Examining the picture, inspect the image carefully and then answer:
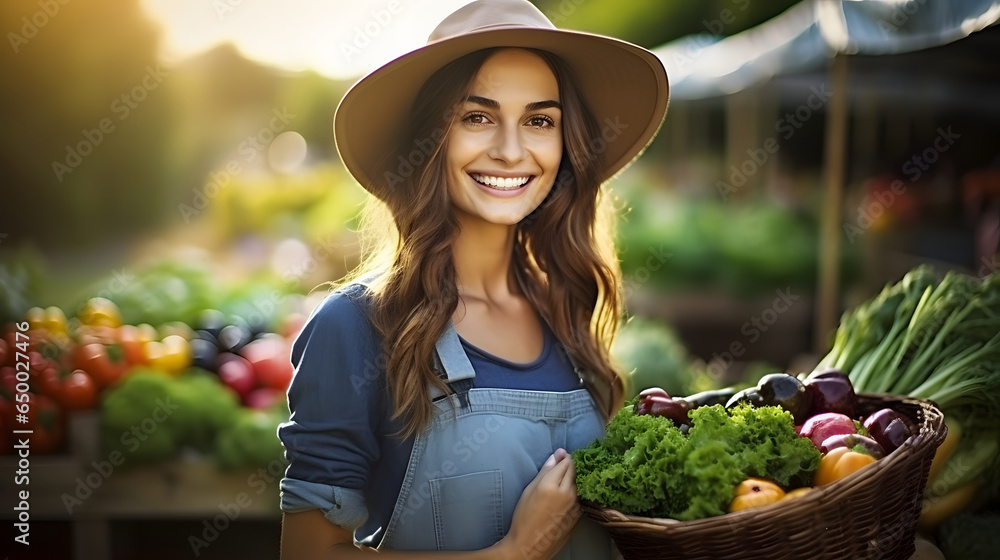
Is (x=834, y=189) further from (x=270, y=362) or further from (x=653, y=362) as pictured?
(x=270, y=362)

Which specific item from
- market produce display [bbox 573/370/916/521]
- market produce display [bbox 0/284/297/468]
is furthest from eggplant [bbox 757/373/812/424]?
market produce display [bbox 0/284/297/468]

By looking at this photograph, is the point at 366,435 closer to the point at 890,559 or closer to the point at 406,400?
the point at 406,400

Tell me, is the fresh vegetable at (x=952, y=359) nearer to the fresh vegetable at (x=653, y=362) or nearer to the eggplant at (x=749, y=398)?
the eggplant at (x=749, y=398)

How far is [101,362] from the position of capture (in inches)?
128

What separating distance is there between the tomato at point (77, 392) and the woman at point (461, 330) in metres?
1.76

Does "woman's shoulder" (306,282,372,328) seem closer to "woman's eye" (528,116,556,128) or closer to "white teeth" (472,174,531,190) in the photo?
"white teeth" (472,174,531,190)

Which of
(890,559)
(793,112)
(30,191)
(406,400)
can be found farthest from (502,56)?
(793,112)

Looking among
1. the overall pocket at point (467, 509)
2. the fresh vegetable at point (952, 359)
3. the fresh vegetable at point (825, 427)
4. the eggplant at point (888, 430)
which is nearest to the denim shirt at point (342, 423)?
the overall pocket at point (467, 509)

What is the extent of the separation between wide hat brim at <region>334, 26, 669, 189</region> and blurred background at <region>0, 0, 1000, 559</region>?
11 centimetres

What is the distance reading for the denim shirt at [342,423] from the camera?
64.7 inches

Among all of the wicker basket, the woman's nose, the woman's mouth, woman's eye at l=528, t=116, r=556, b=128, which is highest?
woman's eye at l=528, t=116, r=556, b=128

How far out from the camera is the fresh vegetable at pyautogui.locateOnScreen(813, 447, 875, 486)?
4.90 feet

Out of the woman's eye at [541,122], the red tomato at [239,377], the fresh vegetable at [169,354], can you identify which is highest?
the woman's eye at [541,122]

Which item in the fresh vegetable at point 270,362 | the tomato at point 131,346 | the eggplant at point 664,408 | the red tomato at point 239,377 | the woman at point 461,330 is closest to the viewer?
the woman at point 461,330
